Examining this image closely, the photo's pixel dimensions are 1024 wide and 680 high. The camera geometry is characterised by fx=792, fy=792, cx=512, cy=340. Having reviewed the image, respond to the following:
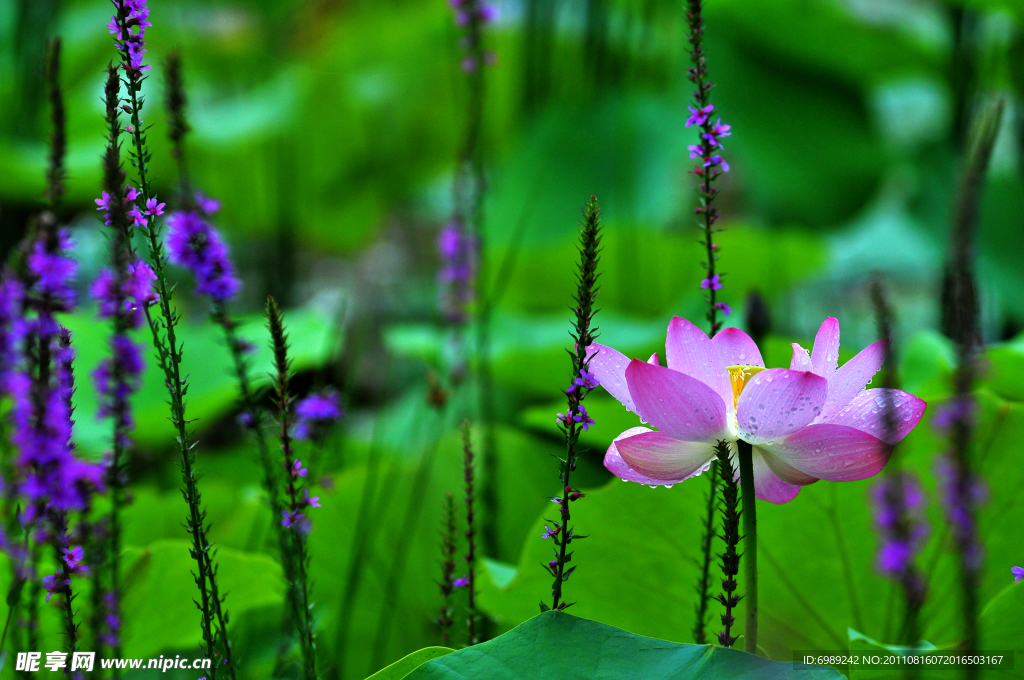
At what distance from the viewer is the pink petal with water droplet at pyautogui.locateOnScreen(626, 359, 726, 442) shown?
0.31 meters

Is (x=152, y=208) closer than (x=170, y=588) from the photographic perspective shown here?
Yes

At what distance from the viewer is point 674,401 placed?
318 millimetres

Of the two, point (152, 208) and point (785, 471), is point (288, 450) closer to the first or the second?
point (152, 208)

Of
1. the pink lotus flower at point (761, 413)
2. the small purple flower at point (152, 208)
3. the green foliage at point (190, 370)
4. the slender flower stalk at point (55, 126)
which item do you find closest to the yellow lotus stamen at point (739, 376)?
the pink lotus flower at point (761, 413)

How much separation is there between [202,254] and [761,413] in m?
0.32

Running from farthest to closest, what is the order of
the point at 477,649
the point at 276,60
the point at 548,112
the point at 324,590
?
the point at 276,60 → the point at 548,112 → the point at 324,590 → the point at 477,649

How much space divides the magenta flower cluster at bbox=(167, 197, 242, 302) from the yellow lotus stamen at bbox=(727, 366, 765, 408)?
0.91 ft

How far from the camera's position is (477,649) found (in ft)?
1.26

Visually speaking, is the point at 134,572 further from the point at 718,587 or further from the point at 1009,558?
the point at 1009,558

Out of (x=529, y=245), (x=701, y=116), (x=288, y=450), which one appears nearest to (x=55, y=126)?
(x=288, y=450)

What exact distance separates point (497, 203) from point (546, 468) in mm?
1123

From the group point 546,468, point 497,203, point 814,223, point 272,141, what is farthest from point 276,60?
point 546,468

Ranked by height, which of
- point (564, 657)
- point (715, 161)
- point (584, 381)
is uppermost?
point (715, 161)

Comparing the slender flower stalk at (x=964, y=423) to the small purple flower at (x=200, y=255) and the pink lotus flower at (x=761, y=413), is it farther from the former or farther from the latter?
the small purple flower at (x=200, y=255)
